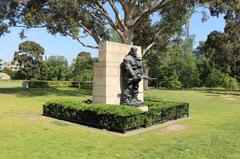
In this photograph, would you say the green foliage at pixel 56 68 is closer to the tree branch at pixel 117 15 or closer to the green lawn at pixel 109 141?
the tree branch at pixel 117 15

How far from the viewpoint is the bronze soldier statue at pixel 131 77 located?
13766 millimetres

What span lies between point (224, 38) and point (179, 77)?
12.8 metres

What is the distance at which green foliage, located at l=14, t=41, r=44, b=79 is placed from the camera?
77.2m

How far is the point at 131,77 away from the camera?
13789 mm

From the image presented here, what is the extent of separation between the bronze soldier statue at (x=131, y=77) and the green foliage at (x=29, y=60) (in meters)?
64.2

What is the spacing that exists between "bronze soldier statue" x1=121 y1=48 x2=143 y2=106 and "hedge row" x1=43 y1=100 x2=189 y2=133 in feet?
4.87

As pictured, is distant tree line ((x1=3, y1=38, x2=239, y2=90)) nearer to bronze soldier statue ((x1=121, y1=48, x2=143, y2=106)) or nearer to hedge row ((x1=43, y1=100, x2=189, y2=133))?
bronze soldier statue ((x1=121, y1=48, x2=143, y2=106))

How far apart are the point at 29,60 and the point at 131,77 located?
68915mm

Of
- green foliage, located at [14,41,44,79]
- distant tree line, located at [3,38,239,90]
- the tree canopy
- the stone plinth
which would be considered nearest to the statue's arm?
the stone plinth

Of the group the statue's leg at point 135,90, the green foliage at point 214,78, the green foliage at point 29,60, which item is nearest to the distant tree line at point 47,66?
the green foliage at point 29,60

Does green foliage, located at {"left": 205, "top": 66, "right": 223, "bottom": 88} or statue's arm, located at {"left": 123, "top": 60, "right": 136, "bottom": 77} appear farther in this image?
green foliage, located at {"left": 205, "top": 66, "right": 223, "bottom": 88}

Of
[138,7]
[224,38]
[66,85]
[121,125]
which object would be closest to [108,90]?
[121,125]

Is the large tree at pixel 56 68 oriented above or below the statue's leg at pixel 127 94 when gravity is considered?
above

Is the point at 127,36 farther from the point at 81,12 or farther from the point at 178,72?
the point at 178,72
